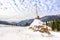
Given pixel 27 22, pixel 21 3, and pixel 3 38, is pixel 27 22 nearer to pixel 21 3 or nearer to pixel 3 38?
pixel 21 3

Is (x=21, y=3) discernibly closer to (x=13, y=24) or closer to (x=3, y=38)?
(x=13, y=24)

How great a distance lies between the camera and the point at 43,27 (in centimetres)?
232

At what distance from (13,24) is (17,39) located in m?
0.88

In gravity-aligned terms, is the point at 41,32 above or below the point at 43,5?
below

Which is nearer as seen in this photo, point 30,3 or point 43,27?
point 43,27

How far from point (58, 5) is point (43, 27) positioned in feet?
2.15

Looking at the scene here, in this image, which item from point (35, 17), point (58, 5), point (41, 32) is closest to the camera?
point (41, 32)

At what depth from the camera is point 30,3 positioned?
2668mm

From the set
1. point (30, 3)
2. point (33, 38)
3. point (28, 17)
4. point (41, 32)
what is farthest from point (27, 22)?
point (33, 38)

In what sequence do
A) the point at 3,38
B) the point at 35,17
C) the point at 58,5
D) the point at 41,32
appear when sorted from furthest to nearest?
the point at 58,5, the point at 35,17, the point at 41,32, the point at 3,38

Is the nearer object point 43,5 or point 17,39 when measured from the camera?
point 17,39

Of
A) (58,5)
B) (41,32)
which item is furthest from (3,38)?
(58,5)

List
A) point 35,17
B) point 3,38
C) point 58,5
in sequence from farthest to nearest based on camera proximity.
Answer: point 58,5, point 35,17, point 3,38

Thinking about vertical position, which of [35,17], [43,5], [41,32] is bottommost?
[41,32]
